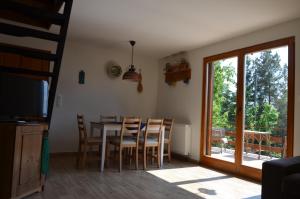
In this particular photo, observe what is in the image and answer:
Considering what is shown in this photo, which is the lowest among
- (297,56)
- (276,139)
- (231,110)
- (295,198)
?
(295,198)

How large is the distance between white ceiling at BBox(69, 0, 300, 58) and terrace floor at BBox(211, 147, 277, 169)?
1.98 m

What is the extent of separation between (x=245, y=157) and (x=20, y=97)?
133 inches

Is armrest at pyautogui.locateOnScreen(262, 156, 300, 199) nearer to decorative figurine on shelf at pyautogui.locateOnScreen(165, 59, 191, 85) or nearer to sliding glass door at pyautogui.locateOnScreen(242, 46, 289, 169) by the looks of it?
sliding glass door at pyautogui.locateOnScreen(242, 46, 289, 169)

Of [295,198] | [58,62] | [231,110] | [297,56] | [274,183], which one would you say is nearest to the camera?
[295,198]

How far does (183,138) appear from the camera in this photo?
5.07 m

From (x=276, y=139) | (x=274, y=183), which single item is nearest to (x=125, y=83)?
(x=276, y=139)

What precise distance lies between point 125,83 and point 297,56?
3593mm

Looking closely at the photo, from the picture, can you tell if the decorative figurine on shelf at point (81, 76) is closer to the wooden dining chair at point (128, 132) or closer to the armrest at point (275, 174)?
the wooden dining chair at point (128, 132)

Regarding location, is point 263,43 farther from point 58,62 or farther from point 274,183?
point 58,62

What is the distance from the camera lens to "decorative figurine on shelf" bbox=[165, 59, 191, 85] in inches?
208

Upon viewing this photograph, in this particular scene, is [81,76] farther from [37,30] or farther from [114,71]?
[37,30]

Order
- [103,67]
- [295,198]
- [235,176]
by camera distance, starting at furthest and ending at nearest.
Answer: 1. [103,67]
2. [235,176]
3. [295,198]

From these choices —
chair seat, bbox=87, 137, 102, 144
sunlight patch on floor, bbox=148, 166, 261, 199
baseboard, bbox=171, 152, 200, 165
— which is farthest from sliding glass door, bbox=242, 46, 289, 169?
chair seat, bbox=87, 137, 102, 144

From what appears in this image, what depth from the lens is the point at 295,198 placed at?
2146mm
